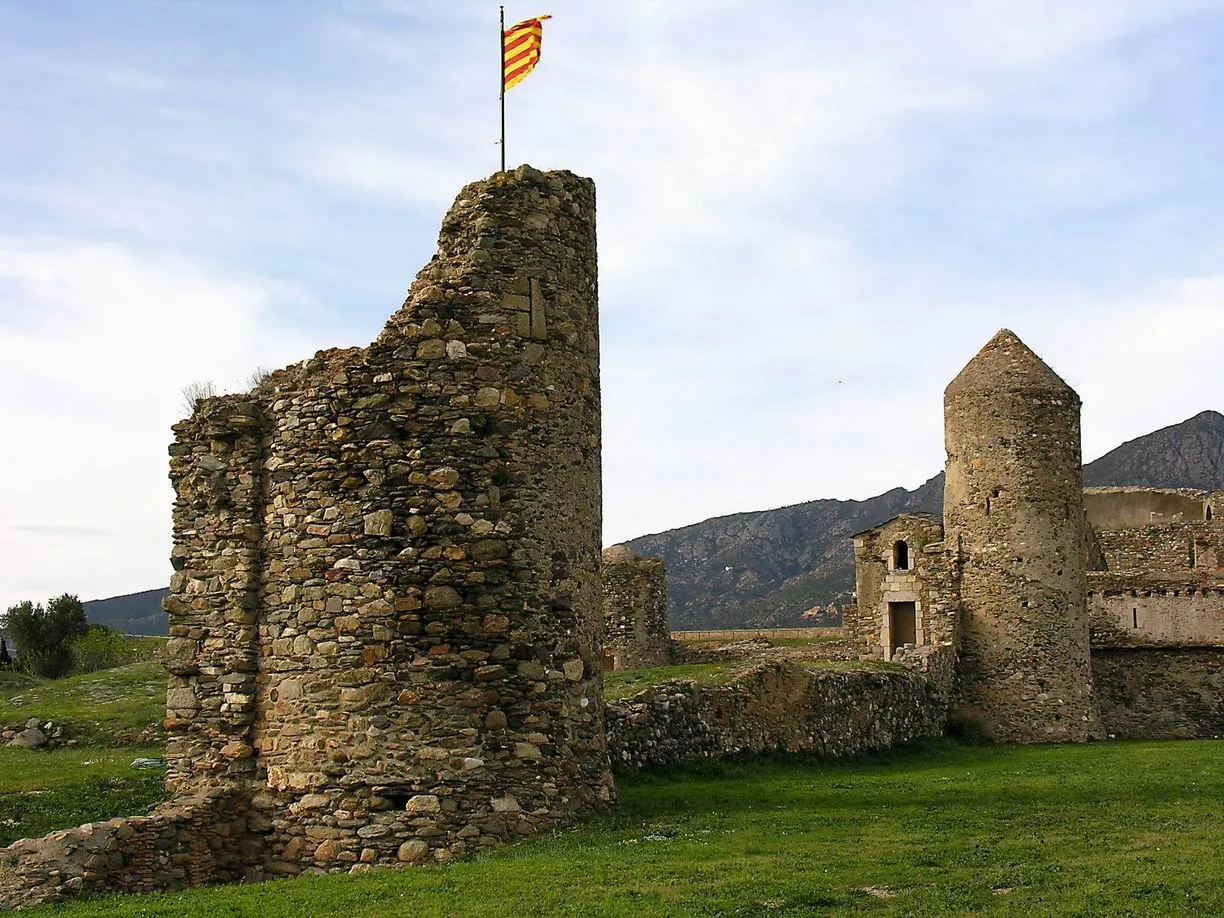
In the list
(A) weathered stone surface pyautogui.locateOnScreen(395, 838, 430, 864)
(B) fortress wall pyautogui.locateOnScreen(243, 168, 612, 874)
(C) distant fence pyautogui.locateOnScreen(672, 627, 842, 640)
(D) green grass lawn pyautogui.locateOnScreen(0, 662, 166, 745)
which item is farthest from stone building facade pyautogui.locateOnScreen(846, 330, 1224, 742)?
(A) weathered stone surface pyautogui.locateOnScreen(395, 838, 430, 864)

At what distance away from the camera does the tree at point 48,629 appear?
6003cm

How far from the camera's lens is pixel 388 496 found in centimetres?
1405

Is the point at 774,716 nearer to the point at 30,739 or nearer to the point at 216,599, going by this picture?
the point at 216,599

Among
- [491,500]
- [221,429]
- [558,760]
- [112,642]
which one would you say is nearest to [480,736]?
[558,760]

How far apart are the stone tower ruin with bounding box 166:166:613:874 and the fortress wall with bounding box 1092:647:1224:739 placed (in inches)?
895

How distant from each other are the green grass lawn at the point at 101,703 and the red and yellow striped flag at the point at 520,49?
543 inches

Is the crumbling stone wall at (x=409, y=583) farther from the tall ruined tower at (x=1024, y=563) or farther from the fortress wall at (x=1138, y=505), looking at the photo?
the fortress wall at (x=1138, y=505)

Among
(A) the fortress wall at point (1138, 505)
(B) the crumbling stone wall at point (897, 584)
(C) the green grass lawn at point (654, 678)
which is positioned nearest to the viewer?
(C) the green grass lawn at point (654, 678)

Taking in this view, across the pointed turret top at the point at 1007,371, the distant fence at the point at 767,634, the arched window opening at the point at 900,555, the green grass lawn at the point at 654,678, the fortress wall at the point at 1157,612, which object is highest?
the pointed turret top at the point at 1007,371

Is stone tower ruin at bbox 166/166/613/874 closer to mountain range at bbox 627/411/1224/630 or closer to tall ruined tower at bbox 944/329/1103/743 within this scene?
tall ruined tower at bbox 944/329/1103/743

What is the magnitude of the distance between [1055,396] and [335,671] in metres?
22.5

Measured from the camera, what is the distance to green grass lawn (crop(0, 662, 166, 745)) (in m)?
24.7

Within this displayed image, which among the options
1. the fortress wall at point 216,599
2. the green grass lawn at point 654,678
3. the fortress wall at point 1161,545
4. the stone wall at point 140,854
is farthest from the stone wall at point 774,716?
the fortress wall at point 1161,545

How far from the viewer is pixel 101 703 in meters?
28.2
